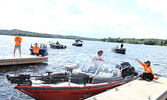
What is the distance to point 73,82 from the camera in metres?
8.81

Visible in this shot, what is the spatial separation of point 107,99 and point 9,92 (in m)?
5.98

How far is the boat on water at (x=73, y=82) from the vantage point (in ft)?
23.4

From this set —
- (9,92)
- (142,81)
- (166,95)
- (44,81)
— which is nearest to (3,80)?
(9,92)

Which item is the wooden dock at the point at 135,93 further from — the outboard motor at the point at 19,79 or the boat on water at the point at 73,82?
the outboard motor at the point at 19,79

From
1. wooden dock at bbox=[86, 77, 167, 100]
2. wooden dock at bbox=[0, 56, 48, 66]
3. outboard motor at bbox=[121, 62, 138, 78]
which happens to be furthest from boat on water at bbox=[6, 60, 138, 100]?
wooden dock at bbox=[0, 56, 48, 66]

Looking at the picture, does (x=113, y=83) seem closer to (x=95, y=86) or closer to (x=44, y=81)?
(x=95, y=86)

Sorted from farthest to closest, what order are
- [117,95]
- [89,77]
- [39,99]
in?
[89,77] < [39,99] < [117,95]

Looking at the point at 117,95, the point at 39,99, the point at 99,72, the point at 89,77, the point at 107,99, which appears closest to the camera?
the point at 107,99

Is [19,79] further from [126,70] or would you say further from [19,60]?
[19,60]

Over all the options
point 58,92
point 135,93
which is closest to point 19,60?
point 58,92

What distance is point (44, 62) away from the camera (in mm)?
19938

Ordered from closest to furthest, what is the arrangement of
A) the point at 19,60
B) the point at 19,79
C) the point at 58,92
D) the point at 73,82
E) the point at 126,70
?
1. the point at 19,79
2. the point at 58,92
3. the point at 73,82
4. the point at 126,70
5. the point at 19,60

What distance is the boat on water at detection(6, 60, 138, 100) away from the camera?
7.13 meters

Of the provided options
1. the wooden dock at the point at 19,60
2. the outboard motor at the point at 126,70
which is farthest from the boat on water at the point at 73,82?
the wooden dock at the point at 19,60
